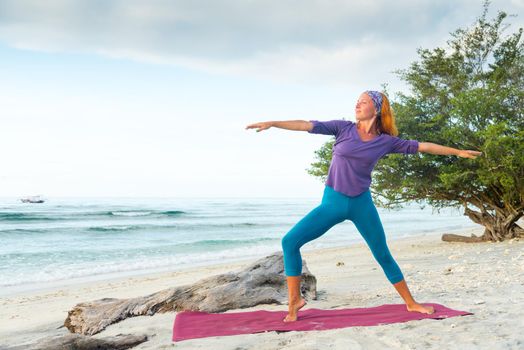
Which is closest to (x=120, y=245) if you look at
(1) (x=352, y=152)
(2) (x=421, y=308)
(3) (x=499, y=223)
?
(3) (x=499, y=223)

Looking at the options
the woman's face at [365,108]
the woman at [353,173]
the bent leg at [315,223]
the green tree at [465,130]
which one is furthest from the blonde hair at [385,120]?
the green tree at [465,130]

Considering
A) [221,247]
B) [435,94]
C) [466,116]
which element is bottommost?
[221,247]

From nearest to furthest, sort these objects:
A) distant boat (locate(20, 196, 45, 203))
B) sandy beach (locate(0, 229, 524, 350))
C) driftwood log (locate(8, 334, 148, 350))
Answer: sandy beach (locate(0, 229, 524, 350)) → driftwood log (locate(8, 334, 148, 350)) → distant boat (locate(20, 196, 45, 203))

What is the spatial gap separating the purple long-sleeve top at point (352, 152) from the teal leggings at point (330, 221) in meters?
0.09

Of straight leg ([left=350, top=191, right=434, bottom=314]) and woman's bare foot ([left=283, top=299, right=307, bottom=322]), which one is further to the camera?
woman's bare foot ([left=283, top=299, right=307, bottom=322])

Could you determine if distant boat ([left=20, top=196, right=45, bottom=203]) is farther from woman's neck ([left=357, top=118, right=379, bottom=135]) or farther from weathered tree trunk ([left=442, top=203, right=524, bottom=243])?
woman's neck ([left=357, top=118, right=379, bottom=135])

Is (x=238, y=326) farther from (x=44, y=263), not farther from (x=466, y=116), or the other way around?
(x=44, y=263)

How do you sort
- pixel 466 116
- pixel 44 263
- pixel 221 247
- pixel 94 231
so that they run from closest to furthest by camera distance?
1. pixel 466 116
2. pixel 44 263
3. pixel 221 247
4. pixel 94 231

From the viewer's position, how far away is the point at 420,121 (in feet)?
53.1

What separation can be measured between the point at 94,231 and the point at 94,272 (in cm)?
1579

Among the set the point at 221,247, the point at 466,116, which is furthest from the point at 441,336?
the point at 221,247

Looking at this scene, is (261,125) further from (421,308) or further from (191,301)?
(191,301)

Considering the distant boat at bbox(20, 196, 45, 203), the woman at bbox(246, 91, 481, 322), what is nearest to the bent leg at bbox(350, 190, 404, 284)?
the woman at bbox(246, 91, 481, 322)

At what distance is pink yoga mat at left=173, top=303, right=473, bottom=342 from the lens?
4754 millimetres
